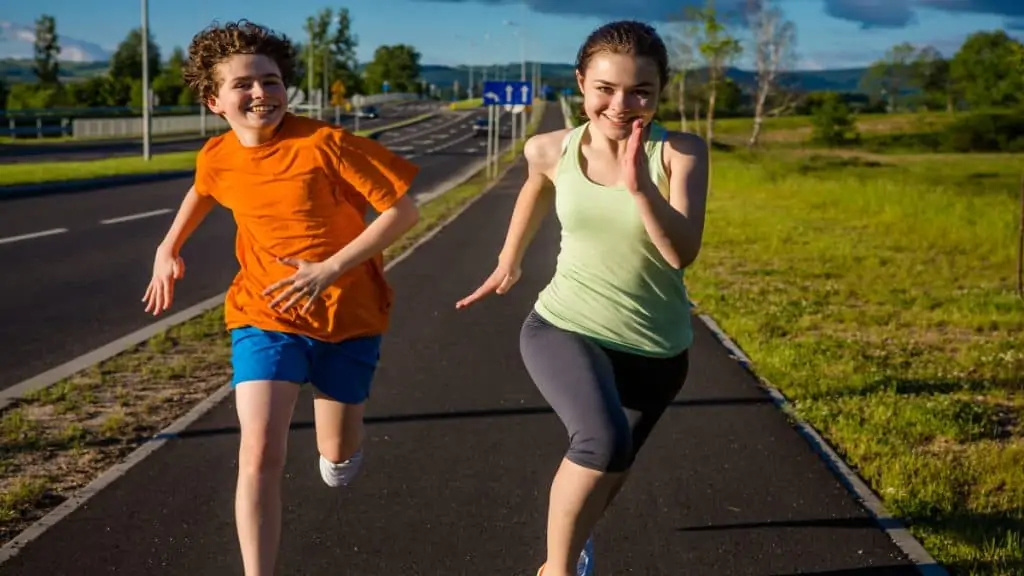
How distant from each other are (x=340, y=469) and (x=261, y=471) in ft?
2.16

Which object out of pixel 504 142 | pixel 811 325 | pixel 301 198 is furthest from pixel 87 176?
pixel 504 142

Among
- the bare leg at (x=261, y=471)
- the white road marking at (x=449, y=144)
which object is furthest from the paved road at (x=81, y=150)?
the bare leg at (x=261, y=471)

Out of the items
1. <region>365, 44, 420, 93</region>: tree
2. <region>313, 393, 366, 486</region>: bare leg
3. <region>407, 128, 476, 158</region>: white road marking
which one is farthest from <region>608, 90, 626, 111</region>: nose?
<region>365, 44, 420, 93</region>: tree

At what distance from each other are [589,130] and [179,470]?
8.87 feet

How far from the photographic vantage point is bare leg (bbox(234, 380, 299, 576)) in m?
3.44

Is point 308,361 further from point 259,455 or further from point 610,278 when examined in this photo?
point 610,278

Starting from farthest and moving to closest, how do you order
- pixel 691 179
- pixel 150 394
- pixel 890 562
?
pixel 150 394
pixel 890 562
pixel 691 179

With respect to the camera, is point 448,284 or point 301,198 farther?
point 448,284

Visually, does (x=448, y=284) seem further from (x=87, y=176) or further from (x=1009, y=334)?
(x=87, y=176)

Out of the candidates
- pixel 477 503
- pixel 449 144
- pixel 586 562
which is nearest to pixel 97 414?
pixel 477 503

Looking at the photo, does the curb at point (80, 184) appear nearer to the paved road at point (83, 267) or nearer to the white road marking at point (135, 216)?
the paved road at point (83, 267)

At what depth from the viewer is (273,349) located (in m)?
3.50

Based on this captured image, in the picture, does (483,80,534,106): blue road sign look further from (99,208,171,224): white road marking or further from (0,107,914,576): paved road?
(0,107,914,576): paved road

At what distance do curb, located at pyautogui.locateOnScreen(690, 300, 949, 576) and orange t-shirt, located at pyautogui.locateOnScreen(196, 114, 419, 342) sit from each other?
211 centimetres
